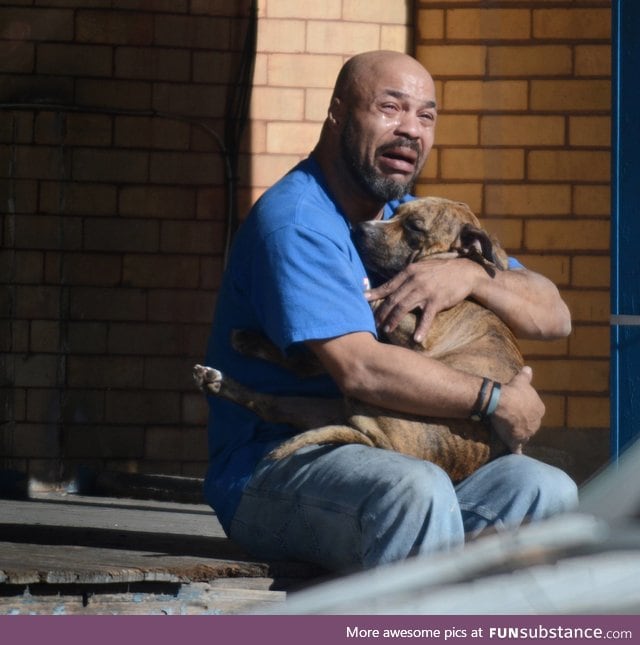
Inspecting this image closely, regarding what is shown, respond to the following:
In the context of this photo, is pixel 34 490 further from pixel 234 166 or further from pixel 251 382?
pixel 251 382

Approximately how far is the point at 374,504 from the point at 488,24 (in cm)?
359

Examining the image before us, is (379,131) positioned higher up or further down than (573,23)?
further down

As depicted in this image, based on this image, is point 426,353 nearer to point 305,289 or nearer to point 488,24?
point 305,289

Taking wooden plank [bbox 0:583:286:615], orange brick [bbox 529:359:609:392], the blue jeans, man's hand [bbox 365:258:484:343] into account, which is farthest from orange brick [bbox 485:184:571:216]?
wooden plank [bbox 0:583:286:615]

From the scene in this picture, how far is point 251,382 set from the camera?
3.70 m

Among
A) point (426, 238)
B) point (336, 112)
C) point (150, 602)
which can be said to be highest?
point (336, 112)

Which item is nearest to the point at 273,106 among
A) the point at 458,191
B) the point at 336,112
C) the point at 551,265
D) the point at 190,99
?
the point at 190,99

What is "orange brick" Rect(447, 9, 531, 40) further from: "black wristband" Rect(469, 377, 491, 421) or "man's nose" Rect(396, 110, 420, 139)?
"black wristband" Rect(469, 377, 491, 421)

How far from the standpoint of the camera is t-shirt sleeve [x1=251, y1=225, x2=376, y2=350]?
3316 millimetres

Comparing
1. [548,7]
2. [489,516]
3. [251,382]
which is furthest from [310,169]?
[548,7]

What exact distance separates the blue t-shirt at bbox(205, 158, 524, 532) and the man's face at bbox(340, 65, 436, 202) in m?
0.12

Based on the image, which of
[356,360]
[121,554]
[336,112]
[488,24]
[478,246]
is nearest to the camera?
[356,360]

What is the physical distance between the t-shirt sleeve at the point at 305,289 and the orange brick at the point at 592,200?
2798 millimetres

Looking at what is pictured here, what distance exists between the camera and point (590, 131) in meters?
6.02
